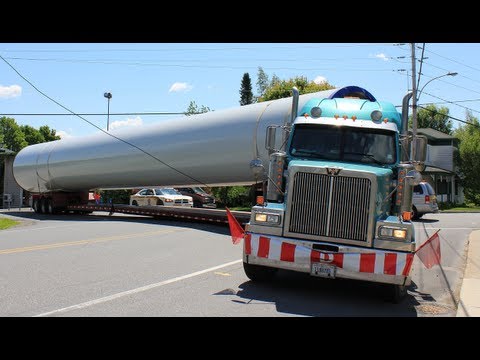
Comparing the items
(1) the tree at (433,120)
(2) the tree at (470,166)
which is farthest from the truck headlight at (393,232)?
(1) the tree at (433,120)

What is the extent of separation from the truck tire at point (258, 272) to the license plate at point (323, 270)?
125cm

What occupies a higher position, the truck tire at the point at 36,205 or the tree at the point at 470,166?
the tree at the point at 470,166

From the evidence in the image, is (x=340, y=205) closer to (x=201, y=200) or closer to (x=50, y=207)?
(x=50, y=207)

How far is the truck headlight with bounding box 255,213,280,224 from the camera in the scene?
7383 mm

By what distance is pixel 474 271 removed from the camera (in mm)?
9922

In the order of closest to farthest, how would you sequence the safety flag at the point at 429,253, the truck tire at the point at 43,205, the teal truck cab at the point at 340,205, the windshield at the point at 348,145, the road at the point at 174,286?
1. the road at the point at 174,286
2. the teal truck cab at the point at 340,205
3. the safety flag at the point at 429,253
4. the windshield at the point at 348,145
5. the truck tire at the point at 43,205

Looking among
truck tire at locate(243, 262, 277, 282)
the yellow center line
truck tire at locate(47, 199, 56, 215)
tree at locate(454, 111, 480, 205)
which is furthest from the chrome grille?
tree at locate(454, 111, 480, 205)

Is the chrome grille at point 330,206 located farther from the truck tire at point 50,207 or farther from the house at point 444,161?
the house at point 444,161

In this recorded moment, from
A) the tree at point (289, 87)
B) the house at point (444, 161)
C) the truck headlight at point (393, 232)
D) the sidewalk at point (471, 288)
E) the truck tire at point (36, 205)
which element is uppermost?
the tree at point (289, 87)

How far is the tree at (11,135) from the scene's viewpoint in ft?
304

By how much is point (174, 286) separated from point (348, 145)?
3481 mm

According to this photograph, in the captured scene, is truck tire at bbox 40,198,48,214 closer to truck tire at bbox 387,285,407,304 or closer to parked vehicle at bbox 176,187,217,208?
parked vehicle at bbox 176,187,217,208
